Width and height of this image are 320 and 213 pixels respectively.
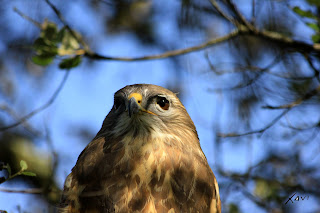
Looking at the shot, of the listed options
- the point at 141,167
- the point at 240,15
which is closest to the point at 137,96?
the point at 141,167

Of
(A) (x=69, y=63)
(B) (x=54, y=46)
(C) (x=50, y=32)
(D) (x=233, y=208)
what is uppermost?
(C) (x=50, y=32)

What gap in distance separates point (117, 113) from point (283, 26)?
1.82 m

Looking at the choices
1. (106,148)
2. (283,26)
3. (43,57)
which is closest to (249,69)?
(283,26)

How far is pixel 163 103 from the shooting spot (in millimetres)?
3732

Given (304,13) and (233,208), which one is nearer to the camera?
(304,13)

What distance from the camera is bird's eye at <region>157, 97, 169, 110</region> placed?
369 cm

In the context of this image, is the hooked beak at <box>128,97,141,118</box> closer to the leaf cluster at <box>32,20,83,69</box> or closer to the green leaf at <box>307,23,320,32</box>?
the leaf cluster at <box>32,20,83,69</box>

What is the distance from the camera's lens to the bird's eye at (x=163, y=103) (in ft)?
12.1

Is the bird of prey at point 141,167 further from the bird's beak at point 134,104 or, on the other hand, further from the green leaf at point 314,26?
the green leaf at point 314,26

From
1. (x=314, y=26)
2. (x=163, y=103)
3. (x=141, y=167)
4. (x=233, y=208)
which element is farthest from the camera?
(x=233, y=208)

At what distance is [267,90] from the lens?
411cm

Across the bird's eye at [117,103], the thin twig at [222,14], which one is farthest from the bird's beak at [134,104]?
the thin twig at [222,14]

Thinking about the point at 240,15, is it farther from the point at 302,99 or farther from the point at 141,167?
the point at 141,167

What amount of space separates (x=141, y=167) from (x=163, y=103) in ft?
2.54
